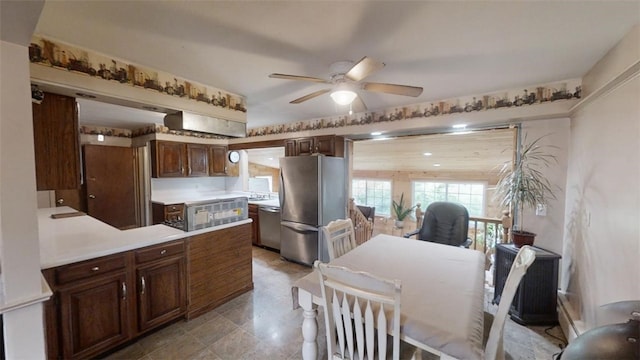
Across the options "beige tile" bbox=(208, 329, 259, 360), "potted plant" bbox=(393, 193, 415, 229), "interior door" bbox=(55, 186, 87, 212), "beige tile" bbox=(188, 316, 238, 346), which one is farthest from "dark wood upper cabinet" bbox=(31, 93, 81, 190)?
"potted plant" bbox=(393, 193, 415, 229)

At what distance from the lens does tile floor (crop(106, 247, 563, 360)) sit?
1973 mm

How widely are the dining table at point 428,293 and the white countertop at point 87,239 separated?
55.3 inches

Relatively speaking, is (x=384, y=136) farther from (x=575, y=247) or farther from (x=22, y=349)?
(x=22, y=349)

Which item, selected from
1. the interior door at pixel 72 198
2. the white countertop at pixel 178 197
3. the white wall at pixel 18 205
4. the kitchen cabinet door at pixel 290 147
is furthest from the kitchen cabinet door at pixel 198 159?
the white wall at pixel 18 205

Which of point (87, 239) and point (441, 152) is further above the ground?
point (441, 152)

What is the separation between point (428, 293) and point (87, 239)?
106 inches

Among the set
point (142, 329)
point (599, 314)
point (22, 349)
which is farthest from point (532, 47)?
point (142, 329)

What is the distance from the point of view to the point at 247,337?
7.16 ft

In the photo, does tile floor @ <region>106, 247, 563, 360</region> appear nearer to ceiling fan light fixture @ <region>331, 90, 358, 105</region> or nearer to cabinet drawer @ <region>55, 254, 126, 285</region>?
cabinet drawer @ <region>55, 254, 126, 285</region>

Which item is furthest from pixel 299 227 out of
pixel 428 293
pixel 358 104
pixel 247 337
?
pixel 428 293

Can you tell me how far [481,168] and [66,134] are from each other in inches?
244

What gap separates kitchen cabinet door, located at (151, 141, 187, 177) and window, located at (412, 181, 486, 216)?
515 centimetres

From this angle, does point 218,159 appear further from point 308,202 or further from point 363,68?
point 363,68

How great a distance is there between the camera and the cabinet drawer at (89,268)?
1.66 metres
